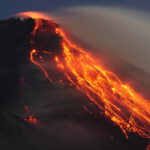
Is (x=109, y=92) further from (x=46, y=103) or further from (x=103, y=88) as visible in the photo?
(x=46, y=103)

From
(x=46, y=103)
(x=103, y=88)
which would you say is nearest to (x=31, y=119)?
(x=46, y=103)

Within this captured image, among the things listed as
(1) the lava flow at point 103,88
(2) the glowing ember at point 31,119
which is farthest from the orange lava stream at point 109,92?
(2) the glowing ember at point 31,119

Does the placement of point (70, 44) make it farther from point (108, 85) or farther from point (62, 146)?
point (62, 146)

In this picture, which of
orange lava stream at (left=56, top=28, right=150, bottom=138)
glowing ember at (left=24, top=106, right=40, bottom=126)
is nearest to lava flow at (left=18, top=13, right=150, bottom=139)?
orange lava stream at (left=56, top=28, right=150, bottom=138)

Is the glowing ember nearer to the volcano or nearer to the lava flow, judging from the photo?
the volcano

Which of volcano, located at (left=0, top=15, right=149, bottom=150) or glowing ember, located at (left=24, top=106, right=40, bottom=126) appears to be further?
glowing ember, located at (left=24, top=106, right=40, bottom=126)

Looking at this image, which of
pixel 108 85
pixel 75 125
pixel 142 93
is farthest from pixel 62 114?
pixel 142 93

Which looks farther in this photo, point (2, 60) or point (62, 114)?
point (2, 60)
